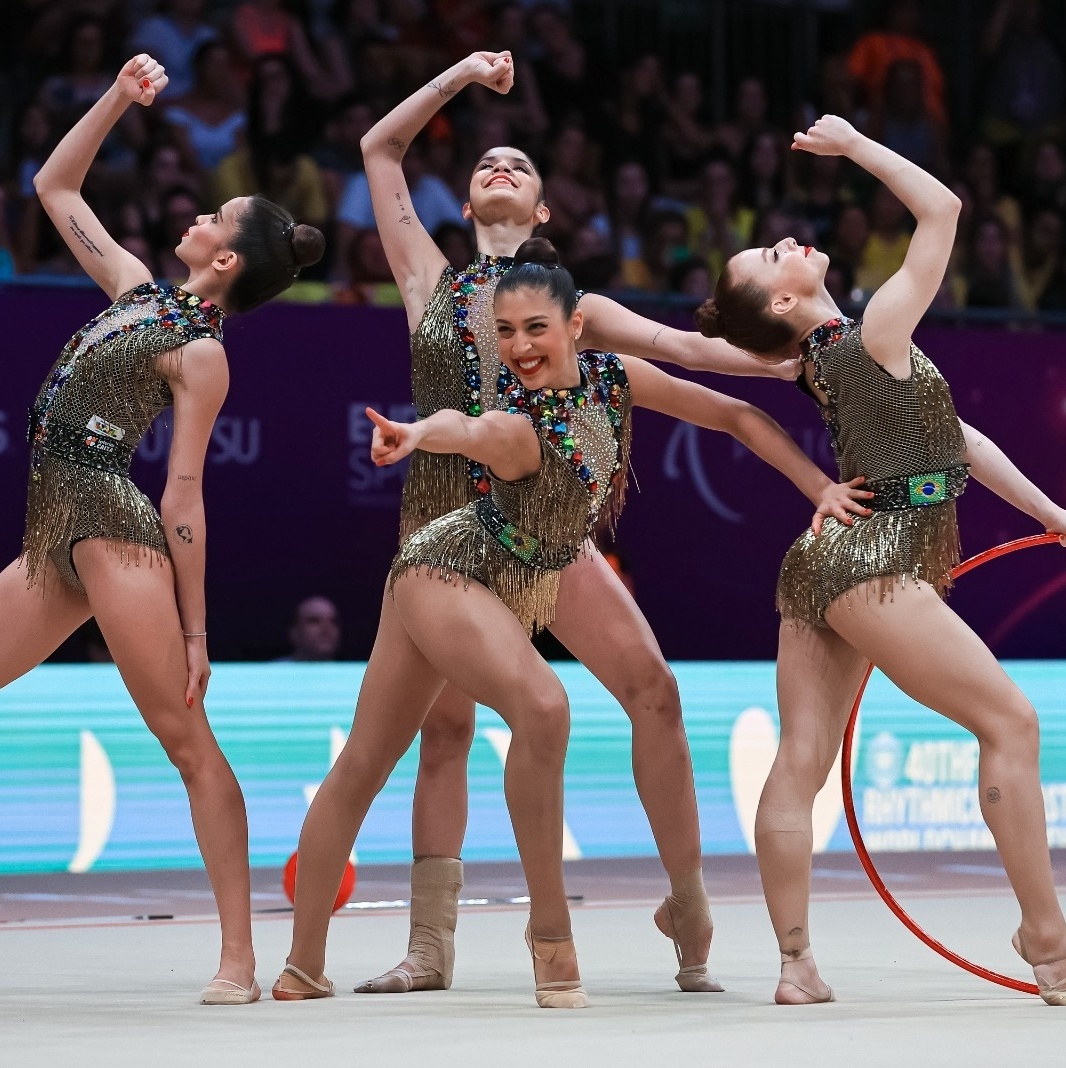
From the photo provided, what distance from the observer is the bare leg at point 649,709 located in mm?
4242

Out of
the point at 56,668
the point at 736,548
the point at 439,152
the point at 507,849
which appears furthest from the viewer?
the point at 439,152

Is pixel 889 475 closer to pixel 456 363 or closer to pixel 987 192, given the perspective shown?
pixel 456 363

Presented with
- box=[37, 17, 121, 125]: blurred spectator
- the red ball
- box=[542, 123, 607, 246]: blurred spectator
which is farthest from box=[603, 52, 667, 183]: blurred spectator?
the red ball

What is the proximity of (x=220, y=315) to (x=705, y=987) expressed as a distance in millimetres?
1838

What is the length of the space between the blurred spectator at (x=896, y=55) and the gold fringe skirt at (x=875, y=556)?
680 centimetres

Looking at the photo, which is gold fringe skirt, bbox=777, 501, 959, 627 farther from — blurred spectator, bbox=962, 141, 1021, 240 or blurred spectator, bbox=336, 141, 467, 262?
blurred spectator, bbox=962, 141, 1021, 240

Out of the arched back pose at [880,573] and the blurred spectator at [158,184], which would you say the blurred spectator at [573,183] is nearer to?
the blurred spectator at [158,184]

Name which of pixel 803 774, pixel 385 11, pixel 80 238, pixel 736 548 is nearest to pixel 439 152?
pixel 385 11

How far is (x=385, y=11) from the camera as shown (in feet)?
31.0

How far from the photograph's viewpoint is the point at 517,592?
3.91 metres

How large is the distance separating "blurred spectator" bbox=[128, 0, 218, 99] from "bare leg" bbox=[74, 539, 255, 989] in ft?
17.0

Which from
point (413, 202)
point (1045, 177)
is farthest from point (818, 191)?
point (413, 202)

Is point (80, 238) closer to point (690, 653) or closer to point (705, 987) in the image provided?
point (705, 987)

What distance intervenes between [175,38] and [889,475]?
5839mm
